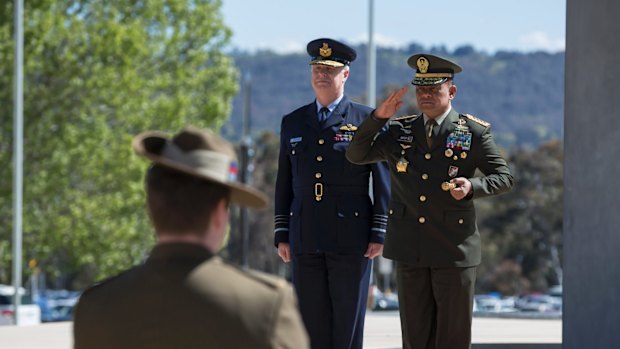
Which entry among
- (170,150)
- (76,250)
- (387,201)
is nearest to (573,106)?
(387,201)

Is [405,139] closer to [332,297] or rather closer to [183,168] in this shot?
[332,297]

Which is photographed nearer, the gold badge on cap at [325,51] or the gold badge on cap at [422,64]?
the gold badge on cap at [422,64]

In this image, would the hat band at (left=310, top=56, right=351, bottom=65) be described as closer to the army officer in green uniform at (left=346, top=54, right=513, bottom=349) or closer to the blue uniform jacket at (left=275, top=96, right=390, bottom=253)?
the blue uniform jacket at (left=275, top=96, right=390, bottom=253)

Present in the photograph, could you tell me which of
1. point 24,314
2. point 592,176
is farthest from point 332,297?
point 24,314

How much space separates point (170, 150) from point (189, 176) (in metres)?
0.10

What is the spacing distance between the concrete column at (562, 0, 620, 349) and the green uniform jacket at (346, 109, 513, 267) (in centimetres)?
111

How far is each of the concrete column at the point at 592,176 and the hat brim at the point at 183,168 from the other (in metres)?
4.96

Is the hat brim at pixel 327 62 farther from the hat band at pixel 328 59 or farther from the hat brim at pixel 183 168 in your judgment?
the hat brim at pixel 183 168

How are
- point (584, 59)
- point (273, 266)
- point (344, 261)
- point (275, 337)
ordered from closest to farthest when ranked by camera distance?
1. point (275, 337)
2. point (344, 261)
3. point (584, 59)
4. point (273, 266)

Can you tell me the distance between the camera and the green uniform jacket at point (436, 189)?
7324 mm

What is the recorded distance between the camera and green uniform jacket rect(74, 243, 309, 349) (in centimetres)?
326

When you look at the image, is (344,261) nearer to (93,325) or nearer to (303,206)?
(303,206)

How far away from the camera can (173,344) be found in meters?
Answer: 3.30

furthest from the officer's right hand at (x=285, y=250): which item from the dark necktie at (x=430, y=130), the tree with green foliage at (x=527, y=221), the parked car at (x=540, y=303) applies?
the tree with green foliage at (x=527, y=221)
